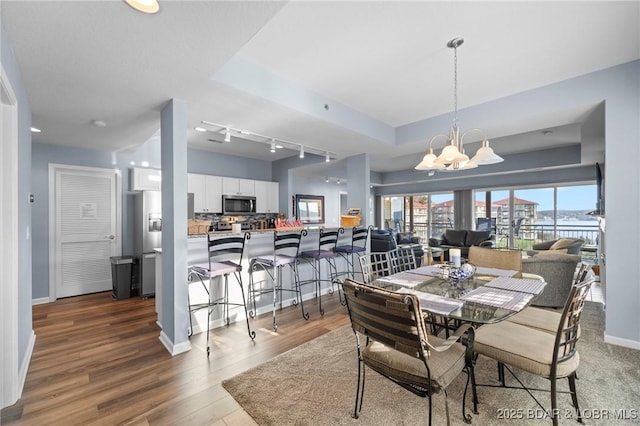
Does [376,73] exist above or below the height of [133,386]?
above

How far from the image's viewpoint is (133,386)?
85.7 inches

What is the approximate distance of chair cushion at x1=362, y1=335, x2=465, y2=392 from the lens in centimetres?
150

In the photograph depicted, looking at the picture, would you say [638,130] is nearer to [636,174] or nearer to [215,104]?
[636,174]

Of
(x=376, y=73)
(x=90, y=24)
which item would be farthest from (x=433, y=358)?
(x=90, y=24)

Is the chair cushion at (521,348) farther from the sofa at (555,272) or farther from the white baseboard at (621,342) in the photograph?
the sofa at (555,272)

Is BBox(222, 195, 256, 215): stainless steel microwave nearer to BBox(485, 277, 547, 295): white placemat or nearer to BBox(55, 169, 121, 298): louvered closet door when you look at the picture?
BBox(55, 169, 121, 298): louvered closet door

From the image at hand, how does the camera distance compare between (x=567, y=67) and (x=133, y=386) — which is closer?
(x=133, y=386)

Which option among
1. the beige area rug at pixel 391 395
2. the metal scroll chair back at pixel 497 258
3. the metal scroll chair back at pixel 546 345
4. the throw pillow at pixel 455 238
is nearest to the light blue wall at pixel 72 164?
the beige area rug at pixel 391 395

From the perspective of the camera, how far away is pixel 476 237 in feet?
23.6

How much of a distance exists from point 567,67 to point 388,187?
277 inches

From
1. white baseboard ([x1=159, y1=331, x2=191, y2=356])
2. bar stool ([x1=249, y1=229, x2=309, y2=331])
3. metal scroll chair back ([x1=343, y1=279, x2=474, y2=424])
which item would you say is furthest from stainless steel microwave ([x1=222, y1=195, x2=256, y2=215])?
metal scroll chair back ([x1=343, y1=279, x2=474, y2=424])

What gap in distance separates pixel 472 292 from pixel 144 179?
Answer: 5075 mm

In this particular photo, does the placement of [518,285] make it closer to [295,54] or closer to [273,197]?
[295,54]

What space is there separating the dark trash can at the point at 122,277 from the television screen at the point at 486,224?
814 centimetres
